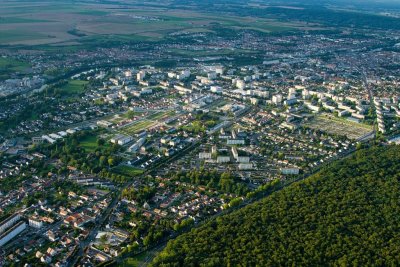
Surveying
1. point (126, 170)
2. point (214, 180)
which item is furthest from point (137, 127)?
point (214, 180)

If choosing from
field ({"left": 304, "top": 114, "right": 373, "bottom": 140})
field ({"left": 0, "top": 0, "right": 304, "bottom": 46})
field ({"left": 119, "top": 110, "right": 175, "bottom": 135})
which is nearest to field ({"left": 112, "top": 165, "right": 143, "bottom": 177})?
field ({"left": 119, "top": 110, "right": 175, "bottom": 135})

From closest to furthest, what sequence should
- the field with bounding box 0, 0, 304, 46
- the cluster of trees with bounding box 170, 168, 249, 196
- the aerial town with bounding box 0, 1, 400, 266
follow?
1. the aerial town with bounding box 0, 1, 400, 266
2. the cluster of trees with bounding box 170, 168, 249, 196
3. the field with bounding box 0, 0, 304, 46

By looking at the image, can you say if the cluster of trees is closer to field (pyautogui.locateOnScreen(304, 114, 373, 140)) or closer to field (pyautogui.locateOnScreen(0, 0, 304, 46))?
field (pyautogui.locateOnScreen(304, 114, 373, 140))

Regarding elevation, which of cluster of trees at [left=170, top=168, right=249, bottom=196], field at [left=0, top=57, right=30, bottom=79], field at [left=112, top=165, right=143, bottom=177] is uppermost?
cluster of trees at [left=170, top=168, right=249, bottom=196]

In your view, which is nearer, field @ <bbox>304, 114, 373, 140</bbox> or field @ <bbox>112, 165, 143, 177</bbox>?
field @ <bbox>112, 165, 143, 177</bbox>

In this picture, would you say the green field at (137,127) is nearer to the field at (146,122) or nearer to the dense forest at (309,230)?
the field at (146,122)

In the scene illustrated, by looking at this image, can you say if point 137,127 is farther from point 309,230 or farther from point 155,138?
point 309,230

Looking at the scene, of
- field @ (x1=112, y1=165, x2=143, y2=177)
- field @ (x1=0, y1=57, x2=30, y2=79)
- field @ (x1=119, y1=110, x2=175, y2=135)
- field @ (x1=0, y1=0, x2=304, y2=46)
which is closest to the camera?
field @ (x1=112, y1=165, x2=143, y2=177)
